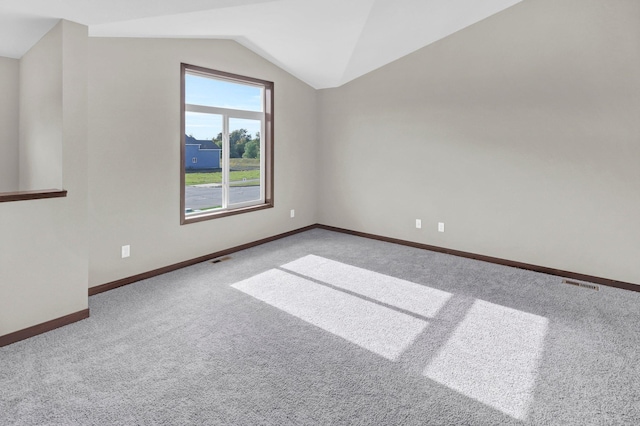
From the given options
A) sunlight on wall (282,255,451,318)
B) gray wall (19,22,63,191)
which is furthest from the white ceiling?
sunlight on wall (282,255,451,318)

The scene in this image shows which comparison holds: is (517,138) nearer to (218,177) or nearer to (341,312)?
(341,312)

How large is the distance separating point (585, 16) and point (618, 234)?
6.74 ft

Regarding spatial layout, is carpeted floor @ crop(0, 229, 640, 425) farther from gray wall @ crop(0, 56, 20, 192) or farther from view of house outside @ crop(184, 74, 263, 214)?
gray wall @ crop(0, 56, 20, 192)

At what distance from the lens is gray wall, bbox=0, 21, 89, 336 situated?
7.88ft

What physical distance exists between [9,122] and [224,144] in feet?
6.49

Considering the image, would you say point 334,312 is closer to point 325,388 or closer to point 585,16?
point 325,388

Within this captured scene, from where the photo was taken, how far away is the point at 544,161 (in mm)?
3826

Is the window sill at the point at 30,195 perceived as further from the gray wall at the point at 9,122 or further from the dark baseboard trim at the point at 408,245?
the gray wall at the point at 9,122

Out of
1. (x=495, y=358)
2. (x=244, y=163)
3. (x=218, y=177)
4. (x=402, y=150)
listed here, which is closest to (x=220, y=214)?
(x=218, y=177)

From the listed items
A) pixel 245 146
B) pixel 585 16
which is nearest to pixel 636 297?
pixel 585 16

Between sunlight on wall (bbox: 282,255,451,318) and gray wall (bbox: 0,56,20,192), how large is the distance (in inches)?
105

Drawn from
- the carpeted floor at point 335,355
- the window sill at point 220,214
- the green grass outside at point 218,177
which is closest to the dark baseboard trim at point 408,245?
the carpeted floor at point 335,355

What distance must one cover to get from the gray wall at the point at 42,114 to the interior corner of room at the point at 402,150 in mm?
22

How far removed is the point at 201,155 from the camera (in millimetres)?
4434
